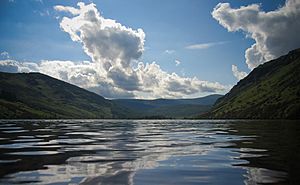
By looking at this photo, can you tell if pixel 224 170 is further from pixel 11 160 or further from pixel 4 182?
pixel 11 160

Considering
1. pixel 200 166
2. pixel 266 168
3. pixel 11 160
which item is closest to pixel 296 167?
pixel 266 168

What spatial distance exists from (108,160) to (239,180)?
10868mm

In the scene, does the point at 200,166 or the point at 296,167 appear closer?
the point at 296,167

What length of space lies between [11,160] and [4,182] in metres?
8.97

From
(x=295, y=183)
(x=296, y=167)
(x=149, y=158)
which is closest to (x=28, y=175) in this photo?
(x=149, y=158)

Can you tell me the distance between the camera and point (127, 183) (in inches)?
624

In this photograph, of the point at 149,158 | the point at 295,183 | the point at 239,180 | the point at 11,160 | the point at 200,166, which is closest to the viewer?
the point at 295,183

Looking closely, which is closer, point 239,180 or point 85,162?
point 239,180

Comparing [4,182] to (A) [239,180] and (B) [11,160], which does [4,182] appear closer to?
(B) [11,160]

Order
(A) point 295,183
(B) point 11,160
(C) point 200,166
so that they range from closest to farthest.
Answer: (A) point 295,183 → (C) point 200,166 → (B) point 11,160

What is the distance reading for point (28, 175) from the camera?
18.0m

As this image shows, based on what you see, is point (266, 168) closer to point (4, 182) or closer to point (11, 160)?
point (4, 182)

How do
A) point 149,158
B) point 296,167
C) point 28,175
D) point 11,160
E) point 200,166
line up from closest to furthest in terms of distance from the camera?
1. point 28,175
2. point 296,167
3. point 200,166
4. point 11,160
5. point 149,158

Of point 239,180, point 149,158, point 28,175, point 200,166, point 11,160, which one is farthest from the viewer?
point 149,158
